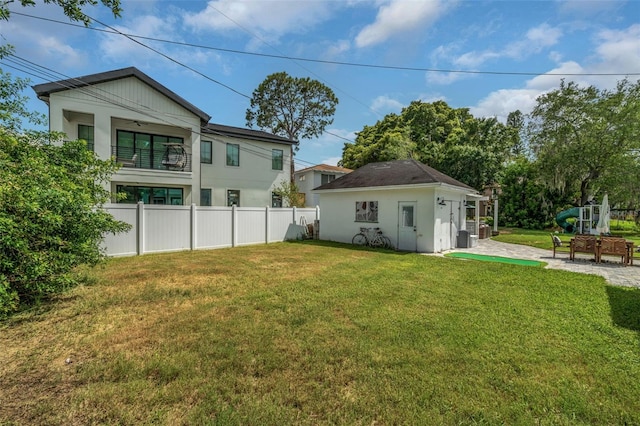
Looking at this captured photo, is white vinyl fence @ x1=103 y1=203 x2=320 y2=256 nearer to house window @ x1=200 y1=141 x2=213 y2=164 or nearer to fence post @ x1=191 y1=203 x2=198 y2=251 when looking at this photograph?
fence post @ x1=191 y1=203 x2=198 y2=251

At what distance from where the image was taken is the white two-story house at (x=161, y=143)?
43.2 ft

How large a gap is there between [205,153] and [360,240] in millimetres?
10151

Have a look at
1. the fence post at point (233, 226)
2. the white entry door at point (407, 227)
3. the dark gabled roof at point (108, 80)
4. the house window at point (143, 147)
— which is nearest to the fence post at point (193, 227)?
the fence post at point (233, 226)

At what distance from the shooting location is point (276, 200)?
19.7 metres

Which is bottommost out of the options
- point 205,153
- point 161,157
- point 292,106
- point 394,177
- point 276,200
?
point 276,200

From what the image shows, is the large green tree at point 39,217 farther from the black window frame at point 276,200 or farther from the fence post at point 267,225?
the black window frame at point 276,200

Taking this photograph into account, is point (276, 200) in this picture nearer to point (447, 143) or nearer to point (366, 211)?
point (366, 211)

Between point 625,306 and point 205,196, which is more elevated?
point 205,196

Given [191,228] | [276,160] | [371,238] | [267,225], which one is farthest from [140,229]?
[276,160]

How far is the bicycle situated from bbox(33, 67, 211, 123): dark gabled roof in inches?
397

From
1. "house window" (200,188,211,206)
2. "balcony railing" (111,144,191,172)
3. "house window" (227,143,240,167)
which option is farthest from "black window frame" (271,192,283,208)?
"balcony railing" (111,144,191,172)

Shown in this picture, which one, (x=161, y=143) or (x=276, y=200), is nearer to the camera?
(x=161, y=143)

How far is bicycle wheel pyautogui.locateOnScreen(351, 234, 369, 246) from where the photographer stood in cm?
1380

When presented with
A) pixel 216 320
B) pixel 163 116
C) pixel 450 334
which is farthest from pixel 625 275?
pixel 163 116
